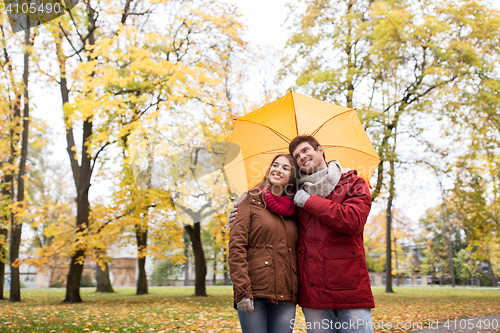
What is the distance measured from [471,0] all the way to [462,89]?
3.16 metres

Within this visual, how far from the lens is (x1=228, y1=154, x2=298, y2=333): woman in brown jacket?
2672 millimetres

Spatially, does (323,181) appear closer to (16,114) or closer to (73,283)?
(73,283)

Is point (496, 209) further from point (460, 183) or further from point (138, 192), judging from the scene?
point (138, 192)

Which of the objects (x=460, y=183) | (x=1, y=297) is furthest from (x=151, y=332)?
(x=460, y=183)

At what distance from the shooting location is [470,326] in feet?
24.7

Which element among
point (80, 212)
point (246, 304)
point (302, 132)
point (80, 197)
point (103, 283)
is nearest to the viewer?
point (246, 304)

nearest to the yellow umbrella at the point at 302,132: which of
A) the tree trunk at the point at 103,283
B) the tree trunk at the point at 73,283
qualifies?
the tree trunk at the point at 73,283

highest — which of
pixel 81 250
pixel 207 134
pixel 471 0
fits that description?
pixel 471 0

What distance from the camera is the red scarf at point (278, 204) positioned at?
9.27 ft

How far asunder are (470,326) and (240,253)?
730cm

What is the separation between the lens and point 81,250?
1191 centimetres

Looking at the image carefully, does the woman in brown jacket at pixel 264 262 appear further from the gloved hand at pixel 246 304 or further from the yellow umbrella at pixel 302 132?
the yellow umbrella at pixel 302 132

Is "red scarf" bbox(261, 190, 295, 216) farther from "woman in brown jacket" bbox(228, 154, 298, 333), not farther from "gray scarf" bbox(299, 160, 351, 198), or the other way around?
"gray scarf" bbox(299, 160, 351, 198)

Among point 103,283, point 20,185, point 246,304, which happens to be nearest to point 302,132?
point 246,304
